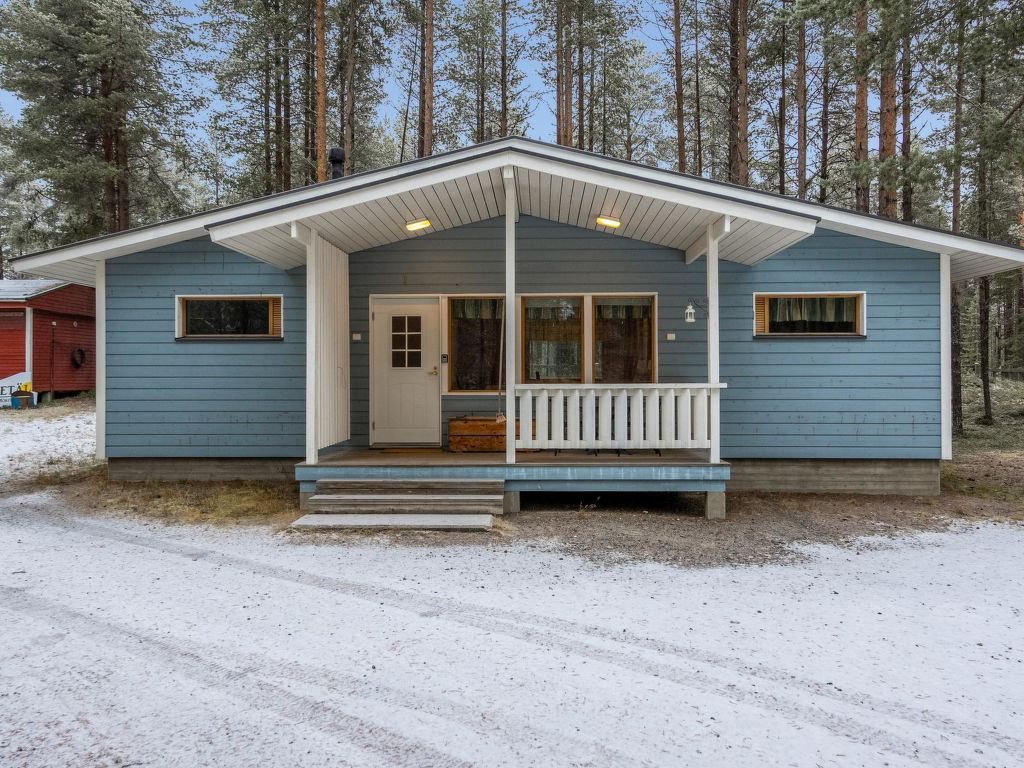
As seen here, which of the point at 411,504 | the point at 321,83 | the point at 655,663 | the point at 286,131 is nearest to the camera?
the point at 655,663

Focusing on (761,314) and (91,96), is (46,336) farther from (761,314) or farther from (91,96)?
(761,314)

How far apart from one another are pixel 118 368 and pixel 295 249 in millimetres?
2504

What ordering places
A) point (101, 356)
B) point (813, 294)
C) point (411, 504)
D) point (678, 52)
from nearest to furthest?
1. point (411, 504)
2. point (813, 294)
3. point (101, 356)
4. point (678, 52)

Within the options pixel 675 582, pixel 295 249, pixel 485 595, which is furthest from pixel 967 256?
pixel 295 249

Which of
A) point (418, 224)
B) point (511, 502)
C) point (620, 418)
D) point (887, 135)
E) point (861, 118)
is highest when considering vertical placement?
point (861, 118)

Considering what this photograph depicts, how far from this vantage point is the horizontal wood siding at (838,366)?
6.12 meters

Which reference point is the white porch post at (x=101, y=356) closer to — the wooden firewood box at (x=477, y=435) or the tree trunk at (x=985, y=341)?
the wooden firewood box at (x=477, y=435)

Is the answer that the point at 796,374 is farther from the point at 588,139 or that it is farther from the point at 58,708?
the point at 588,139

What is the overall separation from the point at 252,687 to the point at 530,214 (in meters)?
5.28

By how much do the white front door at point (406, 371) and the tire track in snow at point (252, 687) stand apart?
3695mm

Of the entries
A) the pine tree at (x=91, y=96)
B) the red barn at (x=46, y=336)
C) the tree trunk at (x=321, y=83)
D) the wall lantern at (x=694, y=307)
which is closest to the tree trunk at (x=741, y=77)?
the wall lantern at (x=694, y=307)

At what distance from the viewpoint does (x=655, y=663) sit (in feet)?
8.55

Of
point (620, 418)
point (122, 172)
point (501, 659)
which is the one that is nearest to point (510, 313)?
point (620, 418)

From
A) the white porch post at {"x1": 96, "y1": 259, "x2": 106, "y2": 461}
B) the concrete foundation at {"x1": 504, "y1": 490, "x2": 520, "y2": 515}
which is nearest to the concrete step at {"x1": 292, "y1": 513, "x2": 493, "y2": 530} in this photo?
the concrete foundation at {"x1": 504, "y1": 490, "x2": 520, "y2": 515}
